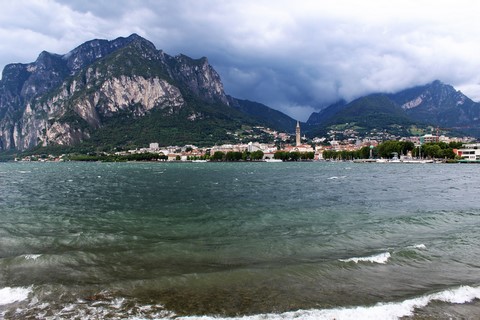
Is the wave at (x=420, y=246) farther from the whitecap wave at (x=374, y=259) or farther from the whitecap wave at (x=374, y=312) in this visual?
the whitecap wave at (x=374, y=312)

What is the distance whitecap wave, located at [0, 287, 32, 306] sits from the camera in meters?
10.5

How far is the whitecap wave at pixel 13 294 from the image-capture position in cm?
1054

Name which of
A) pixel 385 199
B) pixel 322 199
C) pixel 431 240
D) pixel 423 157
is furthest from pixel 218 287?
pixel 423 157

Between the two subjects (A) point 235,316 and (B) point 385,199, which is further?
(B) point 385,199

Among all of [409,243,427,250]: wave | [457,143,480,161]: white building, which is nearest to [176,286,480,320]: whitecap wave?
[409,243,427,250]: wave

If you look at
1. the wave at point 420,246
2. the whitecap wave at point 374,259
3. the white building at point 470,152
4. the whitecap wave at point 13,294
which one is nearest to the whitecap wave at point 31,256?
the whitecap wave at point 13,294

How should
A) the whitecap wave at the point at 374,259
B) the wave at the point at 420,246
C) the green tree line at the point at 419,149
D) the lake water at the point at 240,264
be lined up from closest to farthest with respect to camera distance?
the lake water at the point at 240,264 → the whitecap wave at the point at 374,259 → the wave at the point at 420,246 → the green tree line at the point at 419,149

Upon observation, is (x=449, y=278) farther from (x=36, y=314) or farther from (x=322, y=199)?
(x=322, y=199)

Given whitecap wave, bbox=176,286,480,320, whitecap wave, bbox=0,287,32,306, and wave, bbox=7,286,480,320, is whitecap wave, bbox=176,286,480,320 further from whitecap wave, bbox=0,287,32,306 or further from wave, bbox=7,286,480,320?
whitecap wave, bbox=0,287,32,306

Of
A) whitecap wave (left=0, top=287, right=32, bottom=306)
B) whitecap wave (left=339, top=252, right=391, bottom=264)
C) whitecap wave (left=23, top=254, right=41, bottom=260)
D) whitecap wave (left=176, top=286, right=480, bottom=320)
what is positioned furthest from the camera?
whitecap wave (left=23, top=254, right=41, bottom=260)

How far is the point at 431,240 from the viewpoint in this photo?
18.3 meters

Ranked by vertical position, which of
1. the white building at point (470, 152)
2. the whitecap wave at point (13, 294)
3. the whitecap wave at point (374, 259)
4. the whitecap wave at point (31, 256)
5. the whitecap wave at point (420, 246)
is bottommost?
the whitecap wave at point (420, 246)

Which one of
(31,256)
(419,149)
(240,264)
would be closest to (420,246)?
(240,264)

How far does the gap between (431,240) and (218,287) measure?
12159mm
